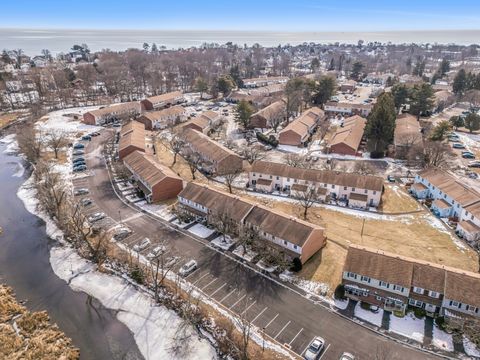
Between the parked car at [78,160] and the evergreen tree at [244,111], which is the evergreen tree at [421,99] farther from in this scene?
the parked car at [78,160]

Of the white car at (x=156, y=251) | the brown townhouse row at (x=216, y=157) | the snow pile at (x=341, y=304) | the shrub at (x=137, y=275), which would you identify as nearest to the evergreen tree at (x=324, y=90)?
the brown townhouse row at (x=216, y=157)

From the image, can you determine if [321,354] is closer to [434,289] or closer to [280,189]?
[434,289]

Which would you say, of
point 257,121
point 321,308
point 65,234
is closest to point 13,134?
point 65,234

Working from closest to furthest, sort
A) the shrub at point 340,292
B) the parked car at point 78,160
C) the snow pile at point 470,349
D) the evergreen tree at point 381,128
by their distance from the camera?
the snow pile at point 470,349 → the shrub at point 340,292 → the parked car at point 78,160 → the evergreen tree at point 381,128

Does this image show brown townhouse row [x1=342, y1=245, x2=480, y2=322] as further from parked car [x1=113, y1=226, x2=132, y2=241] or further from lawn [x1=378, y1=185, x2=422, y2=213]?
parked car [x1=113, y1=226, x2=132, y2=241]

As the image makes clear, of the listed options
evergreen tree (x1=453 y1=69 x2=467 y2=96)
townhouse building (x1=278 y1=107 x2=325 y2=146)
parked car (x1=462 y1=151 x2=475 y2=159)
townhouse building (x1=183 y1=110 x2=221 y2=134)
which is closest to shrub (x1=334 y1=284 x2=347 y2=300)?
townhouse building (x1=278 y1=107 x2=325 y2=146)

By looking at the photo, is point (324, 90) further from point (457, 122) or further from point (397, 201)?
point (397, 201)

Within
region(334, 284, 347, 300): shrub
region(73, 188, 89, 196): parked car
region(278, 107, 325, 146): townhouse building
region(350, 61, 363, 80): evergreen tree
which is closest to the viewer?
region(334, 284, 347, 300): shrub
